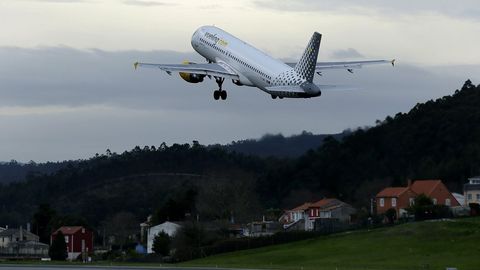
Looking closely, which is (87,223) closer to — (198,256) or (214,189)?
(214,189)

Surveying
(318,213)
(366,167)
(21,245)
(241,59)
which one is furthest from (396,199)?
(241,59)

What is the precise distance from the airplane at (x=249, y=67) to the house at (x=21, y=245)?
40642 millimetres

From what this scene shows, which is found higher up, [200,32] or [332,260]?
[200,32]

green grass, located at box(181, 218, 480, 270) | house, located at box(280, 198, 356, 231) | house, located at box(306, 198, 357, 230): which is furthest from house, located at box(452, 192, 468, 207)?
green grass, located at box(181, 218, 480, 270)

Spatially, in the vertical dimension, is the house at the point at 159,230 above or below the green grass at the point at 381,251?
above

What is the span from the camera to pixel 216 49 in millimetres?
126625

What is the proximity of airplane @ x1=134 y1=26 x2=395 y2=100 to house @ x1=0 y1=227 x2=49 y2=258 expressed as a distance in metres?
40.6

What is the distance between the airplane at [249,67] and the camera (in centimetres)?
11206

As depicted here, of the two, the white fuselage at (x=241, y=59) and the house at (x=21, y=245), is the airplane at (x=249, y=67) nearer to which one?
the white fuselage at (x=241, y=59)

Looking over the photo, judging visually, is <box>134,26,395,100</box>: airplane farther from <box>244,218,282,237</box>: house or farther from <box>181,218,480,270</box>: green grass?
<box>244,218,282,237</box>: house

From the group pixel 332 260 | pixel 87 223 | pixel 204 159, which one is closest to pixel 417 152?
pixel 204 159

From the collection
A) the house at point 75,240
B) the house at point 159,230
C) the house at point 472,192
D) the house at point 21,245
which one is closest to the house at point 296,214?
the house at point 472,192

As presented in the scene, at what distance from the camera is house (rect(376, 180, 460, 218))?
6383 inches

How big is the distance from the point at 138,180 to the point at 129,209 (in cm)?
675
